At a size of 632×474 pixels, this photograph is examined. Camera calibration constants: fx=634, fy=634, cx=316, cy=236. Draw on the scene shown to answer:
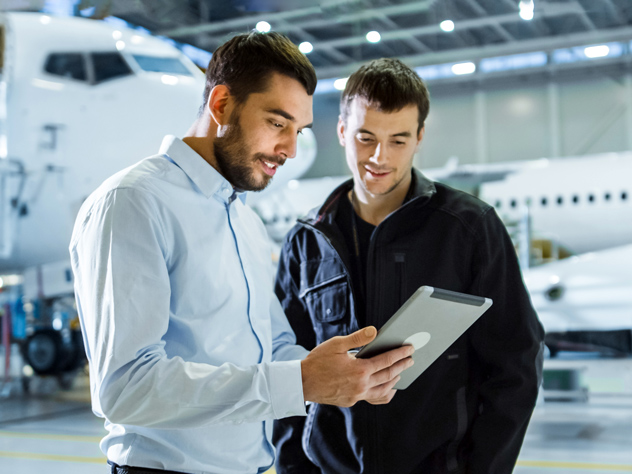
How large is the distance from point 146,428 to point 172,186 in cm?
54

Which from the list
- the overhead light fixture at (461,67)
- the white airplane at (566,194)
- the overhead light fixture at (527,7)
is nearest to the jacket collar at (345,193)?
the overhead light fixture at (527,7)

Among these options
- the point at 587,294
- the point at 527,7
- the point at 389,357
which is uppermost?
the point at 527,7

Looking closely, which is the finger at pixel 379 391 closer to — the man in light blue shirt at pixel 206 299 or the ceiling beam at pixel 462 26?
the man in light blue shirt at pixel 206 299

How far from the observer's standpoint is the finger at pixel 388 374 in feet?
4.27

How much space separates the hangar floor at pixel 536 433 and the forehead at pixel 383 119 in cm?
349

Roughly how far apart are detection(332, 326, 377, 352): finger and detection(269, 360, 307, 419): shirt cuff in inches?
4.1

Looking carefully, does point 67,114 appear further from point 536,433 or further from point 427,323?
point 427,323

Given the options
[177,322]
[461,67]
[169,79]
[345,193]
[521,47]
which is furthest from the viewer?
[461,67]

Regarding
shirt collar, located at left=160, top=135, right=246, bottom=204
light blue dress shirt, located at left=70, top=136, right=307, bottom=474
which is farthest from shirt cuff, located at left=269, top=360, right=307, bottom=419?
shirt collar, located at left=160, top=135, right=246, bottom=204

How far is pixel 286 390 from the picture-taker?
4.16 ft

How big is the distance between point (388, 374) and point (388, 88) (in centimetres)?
90

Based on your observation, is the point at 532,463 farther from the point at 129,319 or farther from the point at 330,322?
the point at 129,319

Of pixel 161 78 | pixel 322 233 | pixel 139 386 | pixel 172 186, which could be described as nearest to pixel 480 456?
pixel 322 233

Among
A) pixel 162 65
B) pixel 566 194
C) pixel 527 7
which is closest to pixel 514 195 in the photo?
pixel 566 194
